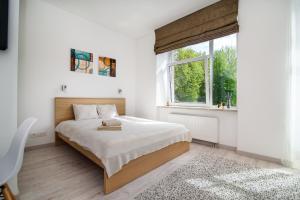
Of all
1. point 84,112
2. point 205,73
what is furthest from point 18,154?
point 205,73

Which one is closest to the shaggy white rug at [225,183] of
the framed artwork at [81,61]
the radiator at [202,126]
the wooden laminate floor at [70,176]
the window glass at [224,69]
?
the wooden laminate floor at [70,176]

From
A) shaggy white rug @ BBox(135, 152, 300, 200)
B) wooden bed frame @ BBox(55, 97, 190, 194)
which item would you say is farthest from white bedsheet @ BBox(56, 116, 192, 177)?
shaggy white rug @ BBox(135, 152, 300, 200)

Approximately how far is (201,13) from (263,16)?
3.52 feet

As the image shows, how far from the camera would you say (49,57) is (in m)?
2.87

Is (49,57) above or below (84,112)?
above

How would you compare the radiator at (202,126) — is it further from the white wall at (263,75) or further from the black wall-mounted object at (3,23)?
the black wall-mounted object at (3,23)

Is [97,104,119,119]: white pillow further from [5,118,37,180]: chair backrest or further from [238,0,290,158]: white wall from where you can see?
[238,0,290,158]: white wall

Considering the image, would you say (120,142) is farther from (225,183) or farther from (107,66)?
(107,66)

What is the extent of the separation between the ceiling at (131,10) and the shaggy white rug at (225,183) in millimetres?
2888

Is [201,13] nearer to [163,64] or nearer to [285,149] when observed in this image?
[163,64]

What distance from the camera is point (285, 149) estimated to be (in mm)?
2113

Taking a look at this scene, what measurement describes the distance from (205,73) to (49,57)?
3238mm

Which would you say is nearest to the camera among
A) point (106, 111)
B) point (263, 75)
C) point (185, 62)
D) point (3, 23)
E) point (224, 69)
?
point (3, 23)

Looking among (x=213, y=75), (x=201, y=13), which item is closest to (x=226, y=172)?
(x=213, y=75)
